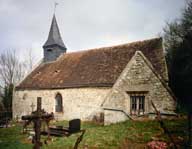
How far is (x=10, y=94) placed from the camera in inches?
1276

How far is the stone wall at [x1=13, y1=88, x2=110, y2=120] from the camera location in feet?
69.6

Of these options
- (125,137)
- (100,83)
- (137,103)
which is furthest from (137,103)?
(125,137)

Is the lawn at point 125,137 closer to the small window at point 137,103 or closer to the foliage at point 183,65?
the small window at point 137,103

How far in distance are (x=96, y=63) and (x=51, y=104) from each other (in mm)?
6783

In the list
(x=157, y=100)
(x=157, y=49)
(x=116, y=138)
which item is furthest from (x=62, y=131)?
(x=157, y=49)

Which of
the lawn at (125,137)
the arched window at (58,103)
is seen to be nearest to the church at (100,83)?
the arched window at (58,103)

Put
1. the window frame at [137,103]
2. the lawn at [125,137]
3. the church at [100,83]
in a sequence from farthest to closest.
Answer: the window frame at [137,103], the church at [100,83], the lawn at [125,137]

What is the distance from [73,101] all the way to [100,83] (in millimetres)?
3756

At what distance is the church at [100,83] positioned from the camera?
52.5ft

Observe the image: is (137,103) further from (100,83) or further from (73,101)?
(73,101)

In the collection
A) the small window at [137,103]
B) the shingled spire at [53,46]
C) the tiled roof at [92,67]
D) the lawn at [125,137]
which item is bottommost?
the lawn at [125,137]

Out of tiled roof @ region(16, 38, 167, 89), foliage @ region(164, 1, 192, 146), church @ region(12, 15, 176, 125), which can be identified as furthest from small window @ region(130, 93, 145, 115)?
foliage @ region(164, 1, 192, 146)

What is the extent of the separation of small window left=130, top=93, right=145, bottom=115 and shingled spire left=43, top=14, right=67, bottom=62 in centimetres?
1606

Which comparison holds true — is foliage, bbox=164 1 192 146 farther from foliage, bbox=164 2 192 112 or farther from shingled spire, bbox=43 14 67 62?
shingled spire, bbox=43 14 67 62
